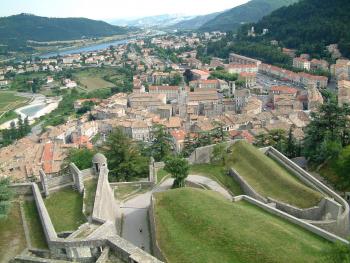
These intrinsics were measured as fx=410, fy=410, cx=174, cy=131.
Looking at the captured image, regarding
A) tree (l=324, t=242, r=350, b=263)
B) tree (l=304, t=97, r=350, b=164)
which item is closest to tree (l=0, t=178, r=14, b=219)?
tree (l=324, t=242, r=350, b=263)

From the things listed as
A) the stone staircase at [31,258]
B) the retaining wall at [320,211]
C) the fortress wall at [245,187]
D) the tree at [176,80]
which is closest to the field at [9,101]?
the tree at [176,80]

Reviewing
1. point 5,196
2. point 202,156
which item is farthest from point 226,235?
point 202,156

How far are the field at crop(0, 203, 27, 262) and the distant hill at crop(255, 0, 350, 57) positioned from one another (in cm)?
10529

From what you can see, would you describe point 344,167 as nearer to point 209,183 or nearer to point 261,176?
point 261,176

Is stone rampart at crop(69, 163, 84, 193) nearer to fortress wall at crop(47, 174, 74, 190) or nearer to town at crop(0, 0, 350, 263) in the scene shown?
town at crop(0, 0, 350, 263)

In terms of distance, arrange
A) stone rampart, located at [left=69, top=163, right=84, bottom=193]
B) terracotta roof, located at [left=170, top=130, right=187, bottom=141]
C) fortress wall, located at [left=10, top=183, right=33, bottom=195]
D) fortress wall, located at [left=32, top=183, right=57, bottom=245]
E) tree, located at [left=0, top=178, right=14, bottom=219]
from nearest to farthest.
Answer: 1. fortress wall, located at [left=32, top=183, right=57, bottom=245]
2. tree, located at [left=0, top=178, right=14, bottom=219]
3. fortress wall, located at [left=10, top=183, right=33, bottom=195]
4. stone rampart, located at [left=69, top=163, right=84, bottom=193]
5. terracotta roof, located at [left=170, top=130, right=187, bottom=141]

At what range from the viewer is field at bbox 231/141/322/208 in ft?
80.6

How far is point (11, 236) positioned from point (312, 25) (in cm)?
12406

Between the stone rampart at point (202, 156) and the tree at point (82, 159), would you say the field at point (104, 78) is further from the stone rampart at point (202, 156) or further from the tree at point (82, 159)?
the stone rampart at point (202, 156)

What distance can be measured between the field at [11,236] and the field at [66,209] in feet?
5.41

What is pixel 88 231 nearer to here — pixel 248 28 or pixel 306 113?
pixel 306 113

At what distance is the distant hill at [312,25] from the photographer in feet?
373

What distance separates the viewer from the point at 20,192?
22.2 meters

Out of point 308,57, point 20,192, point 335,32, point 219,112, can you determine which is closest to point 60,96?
point 219,112
